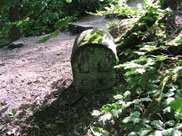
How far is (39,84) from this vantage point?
3172 mm

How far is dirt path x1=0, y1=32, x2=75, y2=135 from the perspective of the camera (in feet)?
9.02

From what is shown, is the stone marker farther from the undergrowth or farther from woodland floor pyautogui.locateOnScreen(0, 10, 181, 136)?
the undergrowth

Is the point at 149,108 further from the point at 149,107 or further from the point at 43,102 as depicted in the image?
the point at 43,102

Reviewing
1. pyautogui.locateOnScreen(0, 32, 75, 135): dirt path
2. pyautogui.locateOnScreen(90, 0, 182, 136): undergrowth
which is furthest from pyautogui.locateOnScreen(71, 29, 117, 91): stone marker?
pyautogui.locateOnScreen(90, 0, 182, 136): undergrowth

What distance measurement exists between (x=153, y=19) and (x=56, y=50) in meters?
2.87

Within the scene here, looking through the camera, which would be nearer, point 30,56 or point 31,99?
point 31,99

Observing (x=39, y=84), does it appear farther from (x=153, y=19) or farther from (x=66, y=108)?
(x=153, y=19)

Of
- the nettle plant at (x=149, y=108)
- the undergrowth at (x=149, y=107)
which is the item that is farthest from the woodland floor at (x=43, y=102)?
the nettle plant at (x=149, y=108)

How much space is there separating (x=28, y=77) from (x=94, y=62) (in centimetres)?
149

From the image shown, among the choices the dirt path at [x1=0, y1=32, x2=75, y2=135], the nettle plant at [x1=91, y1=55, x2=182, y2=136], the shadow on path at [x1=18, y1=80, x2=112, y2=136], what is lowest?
the shadow on path at [x1=18, y1=80, x2=112, y2=136]

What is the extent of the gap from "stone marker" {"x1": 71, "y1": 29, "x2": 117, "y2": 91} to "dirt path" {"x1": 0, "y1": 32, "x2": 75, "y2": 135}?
50 centimetres

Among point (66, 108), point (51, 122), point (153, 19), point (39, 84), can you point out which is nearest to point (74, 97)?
point (66, 108)

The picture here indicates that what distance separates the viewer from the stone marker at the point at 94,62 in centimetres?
252

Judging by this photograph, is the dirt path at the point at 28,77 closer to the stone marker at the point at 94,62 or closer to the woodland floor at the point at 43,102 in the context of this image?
the woodland floor at the point at 43,102
